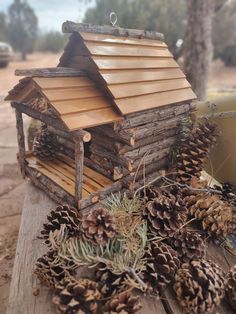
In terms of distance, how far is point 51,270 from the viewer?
2.91 ft

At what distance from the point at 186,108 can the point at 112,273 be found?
1003 mm

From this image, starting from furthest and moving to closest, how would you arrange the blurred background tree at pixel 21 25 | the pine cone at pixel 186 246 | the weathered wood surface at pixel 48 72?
the blurred background tree at pixel 21 25 → the weathered wood surface at pixel 48 72 → the pine cone at pixel 186 246

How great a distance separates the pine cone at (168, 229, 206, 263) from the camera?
0.97 meters

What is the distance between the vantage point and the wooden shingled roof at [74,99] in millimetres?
1031

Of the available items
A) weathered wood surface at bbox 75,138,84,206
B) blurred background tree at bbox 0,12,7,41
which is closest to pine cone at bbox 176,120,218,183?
weathered wood surface at bbox 75,138,84,206

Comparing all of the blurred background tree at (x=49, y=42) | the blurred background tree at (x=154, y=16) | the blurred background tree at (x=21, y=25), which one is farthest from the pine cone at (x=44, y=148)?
the blurred background tree at (x=49, y=42)

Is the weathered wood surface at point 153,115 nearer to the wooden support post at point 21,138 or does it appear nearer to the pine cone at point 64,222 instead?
the pine cone at point 64,222

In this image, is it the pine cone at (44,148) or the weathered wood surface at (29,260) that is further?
the pine cone at (44,148)

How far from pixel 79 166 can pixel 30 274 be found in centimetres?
44

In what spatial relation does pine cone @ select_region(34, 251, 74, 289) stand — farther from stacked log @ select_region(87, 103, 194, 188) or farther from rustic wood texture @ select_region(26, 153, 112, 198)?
stacked log @ select_region(87, 103, 194, 188)

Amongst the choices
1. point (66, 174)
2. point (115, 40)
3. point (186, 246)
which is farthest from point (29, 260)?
point (115, 40)

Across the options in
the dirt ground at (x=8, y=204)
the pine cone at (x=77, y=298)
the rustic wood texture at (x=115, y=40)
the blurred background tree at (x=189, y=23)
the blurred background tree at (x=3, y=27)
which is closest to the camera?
the pine cone at (x=77, y=298)

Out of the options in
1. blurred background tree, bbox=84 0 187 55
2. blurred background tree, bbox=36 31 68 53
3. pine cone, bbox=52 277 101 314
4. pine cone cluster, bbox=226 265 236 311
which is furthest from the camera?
blurred background tree, bbox=36 31 68 53

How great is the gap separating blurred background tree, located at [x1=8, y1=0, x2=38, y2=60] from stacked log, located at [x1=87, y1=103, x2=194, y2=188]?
16.7 m
